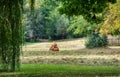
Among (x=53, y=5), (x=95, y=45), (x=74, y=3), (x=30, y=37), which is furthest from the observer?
(x=53, y=5)

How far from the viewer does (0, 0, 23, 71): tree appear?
18.6 metres

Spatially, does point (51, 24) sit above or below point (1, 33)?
below

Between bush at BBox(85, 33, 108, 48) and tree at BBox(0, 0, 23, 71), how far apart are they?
3272cm

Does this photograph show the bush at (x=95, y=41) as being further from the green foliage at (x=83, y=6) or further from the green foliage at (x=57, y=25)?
the green foliage at (x=57, y=25)

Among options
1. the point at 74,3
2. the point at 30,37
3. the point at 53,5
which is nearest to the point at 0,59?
the point at 74,3

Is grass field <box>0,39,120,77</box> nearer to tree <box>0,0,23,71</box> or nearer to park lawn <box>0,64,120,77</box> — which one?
park lawn <box>0,64,120,77</box>

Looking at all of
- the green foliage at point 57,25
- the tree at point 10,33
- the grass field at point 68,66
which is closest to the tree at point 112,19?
the grass field at point 68,66

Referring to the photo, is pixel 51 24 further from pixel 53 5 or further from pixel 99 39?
pixel 99 39

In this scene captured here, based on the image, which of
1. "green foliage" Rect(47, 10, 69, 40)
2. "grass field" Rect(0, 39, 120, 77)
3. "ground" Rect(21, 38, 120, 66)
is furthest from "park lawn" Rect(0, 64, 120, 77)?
"green foliage" Rect(47, 10, 69, 40)

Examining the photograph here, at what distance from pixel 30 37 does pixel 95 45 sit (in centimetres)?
3609

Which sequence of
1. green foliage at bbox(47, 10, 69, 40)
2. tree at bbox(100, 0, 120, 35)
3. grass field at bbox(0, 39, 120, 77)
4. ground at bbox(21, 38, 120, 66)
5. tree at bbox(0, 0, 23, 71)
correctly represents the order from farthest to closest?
green foliage at bbox(47, 10, 69, 40) → tree at bbox(100, 0, 120, 35) → ground at bbox(21, 38, 120, 66) → tree at bbox(0, 0, 23, 71) → grass field at bbox(0, 39, 120, 77)

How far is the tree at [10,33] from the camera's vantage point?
18.6 metres

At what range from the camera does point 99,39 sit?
51719 millimetres

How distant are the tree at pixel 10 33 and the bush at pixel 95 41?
32718 mm
